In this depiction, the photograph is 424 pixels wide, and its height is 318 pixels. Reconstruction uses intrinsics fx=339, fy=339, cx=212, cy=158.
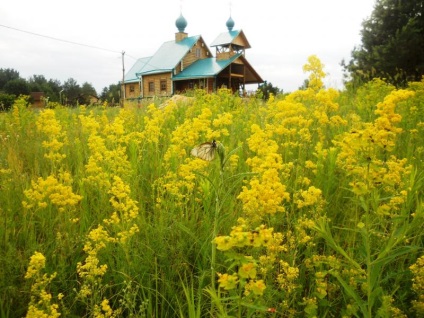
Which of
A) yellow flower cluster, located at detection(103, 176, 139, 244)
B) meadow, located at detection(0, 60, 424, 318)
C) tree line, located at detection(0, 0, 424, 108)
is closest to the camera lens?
meadow, located at detection(0, 60, 424, 318)

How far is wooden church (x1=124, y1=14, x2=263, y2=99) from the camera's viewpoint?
28172mm

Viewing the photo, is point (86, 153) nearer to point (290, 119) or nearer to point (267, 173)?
point (290, 119)

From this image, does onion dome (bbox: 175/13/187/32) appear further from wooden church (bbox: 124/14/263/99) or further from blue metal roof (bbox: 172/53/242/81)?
blue metal roof (bbox: 172/53/242/81)

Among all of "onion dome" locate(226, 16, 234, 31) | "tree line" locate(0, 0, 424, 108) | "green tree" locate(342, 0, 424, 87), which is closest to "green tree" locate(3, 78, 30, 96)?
"onion dome" locate(226, 16, 234, 31)

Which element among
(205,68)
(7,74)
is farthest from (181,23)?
(7,74)

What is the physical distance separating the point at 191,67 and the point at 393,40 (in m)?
18.7

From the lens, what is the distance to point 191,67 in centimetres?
2966

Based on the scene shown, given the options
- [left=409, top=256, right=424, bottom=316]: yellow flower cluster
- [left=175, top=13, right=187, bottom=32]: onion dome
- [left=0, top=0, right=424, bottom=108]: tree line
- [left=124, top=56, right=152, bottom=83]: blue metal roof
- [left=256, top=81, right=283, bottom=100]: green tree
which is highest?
[left=175, top=13, right=187, bottom=32]: onion dome

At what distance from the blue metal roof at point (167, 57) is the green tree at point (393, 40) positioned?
16793mm

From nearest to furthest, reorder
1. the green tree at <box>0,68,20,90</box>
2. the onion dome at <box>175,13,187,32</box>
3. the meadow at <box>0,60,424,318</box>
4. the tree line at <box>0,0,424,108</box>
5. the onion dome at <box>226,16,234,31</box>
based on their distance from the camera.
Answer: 1. the meadow at <box>0,60,424,318</box>
2. the tree line at <box>0,0,424,108</box>
3. the onion dome at <box>175,13,187,32</box>
4. the onion dome at <box>226,16,234,31</box>
5. the green tree at <box>0,68,20,90</box>

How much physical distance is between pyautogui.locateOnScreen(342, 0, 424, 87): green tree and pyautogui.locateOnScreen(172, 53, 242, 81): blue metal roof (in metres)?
13.2

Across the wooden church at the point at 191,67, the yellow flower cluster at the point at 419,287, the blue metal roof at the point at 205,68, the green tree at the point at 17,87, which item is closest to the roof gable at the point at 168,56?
the wooden church at the point at 191,67

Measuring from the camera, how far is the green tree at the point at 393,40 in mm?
13766

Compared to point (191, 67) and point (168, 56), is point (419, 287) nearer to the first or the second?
point (191, 67)
